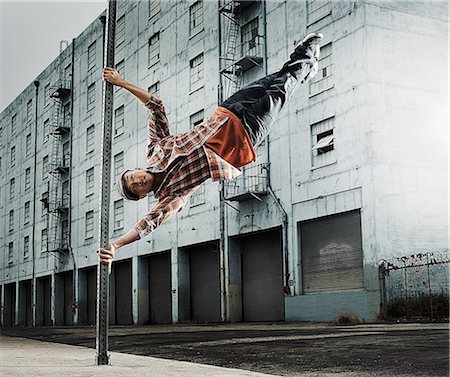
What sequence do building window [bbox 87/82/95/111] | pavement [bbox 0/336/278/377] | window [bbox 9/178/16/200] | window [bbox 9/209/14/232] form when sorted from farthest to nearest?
window [bbox 9/209/14/232] → window [bbox 9/178/16/200] → building window [bbox 87/82/95/111] → pavement [bbox 0/336/278/377]

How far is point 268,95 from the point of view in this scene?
5633 millimetres

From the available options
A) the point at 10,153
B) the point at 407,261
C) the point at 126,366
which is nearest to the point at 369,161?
the point at 407,261

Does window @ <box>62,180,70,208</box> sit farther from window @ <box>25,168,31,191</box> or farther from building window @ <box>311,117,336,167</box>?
building window @ <box>311,117,336,167</box>

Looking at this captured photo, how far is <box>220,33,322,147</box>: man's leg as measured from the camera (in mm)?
5523

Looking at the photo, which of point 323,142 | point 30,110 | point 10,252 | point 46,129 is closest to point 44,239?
point 46,129

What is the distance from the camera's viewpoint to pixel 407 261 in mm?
17203

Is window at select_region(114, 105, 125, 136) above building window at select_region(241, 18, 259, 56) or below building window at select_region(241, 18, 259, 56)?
below

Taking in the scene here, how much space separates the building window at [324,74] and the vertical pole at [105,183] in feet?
37.1

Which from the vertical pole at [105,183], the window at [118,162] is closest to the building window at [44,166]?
the window at [118,162]

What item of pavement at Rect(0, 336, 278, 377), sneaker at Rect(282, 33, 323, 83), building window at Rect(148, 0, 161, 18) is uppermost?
building window at Rect(148, 0, 161, 18)

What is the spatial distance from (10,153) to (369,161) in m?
24.3

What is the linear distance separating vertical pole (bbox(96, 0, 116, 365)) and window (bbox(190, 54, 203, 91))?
1413 cm

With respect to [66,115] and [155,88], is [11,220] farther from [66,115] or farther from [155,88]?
[155,88]

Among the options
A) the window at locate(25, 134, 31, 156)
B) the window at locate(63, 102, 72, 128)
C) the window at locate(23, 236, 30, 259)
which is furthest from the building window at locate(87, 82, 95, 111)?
the window at locate(23, 236, 30, 259)
